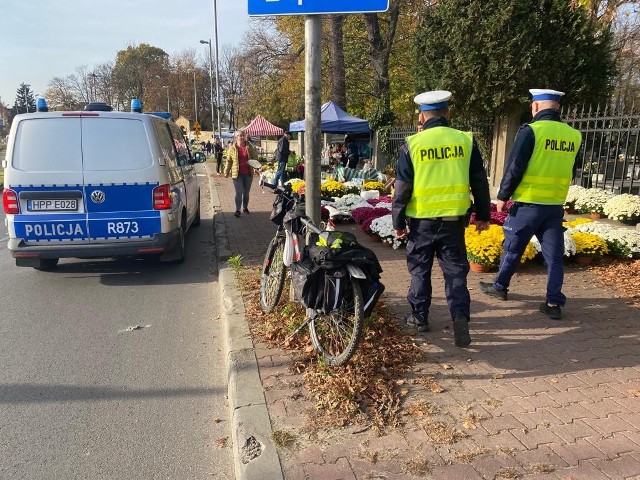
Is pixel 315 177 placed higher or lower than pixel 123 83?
lower

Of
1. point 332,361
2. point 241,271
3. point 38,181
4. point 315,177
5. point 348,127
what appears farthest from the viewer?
point 348,127

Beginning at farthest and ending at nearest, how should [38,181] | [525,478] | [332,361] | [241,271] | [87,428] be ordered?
[241,271], [38,181], [332,361], [87,428], [525,478]

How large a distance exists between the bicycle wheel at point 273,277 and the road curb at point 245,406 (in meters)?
0.26

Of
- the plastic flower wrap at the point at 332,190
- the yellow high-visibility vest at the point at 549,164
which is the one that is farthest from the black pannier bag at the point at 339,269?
the plastic flower wrap at the point at 332,190

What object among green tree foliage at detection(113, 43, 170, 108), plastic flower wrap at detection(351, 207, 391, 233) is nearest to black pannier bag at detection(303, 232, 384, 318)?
plastic flower wrap at detection(351, 207, 391, 233)

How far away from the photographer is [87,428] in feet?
10.6

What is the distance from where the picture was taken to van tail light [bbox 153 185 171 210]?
20.1 feet

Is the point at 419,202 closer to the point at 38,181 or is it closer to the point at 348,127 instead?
the point at 38,181

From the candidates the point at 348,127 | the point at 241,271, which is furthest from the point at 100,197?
the point at 348,127

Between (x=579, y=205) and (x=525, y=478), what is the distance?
805cm

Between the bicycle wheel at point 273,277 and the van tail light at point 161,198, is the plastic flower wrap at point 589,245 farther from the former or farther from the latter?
the van tail light at point 161,198

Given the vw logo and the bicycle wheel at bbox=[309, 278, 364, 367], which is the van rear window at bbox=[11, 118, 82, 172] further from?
the bicycle wheel at bbox=[309, 278, 364, 367]

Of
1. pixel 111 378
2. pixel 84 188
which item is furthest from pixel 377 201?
pixel 111 378

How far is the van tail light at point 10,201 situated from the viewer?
5832mm
